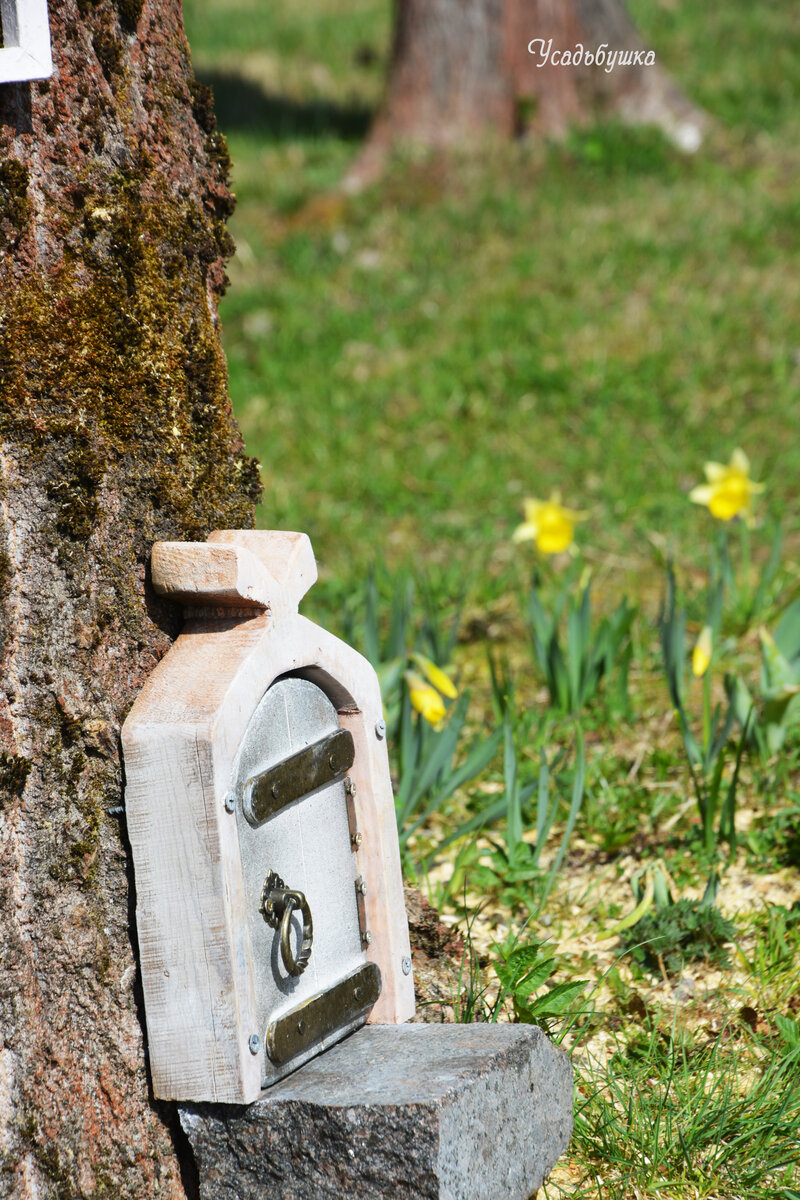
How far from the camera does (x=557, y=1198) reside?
1.66 m

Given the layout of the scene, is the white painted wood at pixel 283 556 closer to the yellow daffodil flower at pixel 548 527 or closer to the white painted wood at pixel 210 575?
the white painted wood at pixel 210 575

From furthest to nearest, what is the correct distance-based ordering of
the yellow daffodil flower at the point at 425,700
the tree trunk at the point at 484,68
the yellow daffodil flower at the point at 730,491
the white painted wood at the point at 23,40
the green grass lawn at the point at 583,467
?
the tree trunk at the point at 484,68 → the yellow daffodil flower at the point at 730,491 → the yellow daffodil flower at the point at 425,700 → the green grass lawn at the point at 583,467 → the white painted wood at the point at 23,40

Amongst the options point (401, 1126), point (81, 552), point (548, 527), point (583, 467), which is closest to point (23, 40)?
point (81, 552)

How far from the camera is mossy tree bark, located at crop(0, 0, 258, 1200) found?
1.41 metres

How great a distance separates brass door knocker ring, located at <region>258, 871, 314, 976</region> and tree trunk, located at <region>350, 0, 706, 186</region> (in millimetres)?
Answer: 6494

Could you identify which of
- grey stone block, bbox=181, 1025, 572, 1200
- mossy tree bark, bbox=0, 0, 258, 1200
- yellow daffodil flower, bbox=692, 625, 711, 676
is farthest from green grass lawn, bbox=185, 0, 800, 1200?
mossy tree bark, bbox=0, 0, 258, 1200

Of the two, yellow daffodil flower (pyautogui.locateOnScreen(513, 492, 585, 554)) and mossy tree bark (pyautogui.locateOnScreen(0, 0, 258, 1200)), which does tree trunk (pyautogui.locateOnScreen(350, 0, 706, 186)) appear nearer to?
yellow daffodil flower (pyautogui.locateOnScreen(513, 492, 585, 554))

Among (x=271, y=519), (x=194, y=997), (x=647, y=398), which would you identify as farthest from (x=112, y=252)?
(x=647, y=398)

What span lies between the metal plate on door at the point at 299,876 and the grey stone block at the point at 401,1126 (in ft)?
0.22

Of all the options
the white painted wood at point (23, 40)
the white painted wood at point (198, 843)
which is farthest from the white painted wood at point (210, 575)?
the white painted wood at point (23, 40)

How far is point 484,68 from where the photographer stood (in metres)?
7.26

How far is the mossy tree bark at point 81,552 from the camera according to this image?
1.41 m

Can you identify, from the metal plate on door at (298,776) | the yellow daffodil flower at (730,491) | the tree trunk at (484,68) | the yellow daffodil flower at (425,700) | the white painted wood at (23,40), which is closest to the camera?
the white painted wood at (23,40)

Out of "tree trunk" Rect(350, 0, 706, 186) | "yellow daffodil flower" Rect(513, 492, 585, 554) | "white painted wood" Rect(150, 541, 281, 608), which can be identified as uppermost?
"tree trunk" Rect(350, 0, 706, 186)
